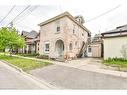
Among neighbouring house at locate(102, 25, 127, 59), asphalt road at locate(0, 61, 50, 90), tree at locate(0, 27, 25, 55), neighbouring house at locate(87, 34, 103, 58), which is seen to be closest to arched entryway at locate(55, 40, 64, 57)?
neighbouring house at locate(102, 25, 127, 59)

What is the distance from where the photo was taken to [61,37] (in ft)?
70.4

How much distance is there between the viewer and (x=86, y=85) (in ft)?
27.8

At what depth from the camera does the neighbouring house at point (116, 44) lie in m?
17.2

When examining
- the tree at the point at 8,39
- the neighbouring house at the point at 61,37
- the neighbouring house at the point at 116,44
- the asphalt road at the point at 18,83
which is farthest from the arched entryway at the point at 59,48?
the asphalt road at the point at 18,83

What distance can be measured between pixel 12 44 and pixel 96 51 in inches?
637

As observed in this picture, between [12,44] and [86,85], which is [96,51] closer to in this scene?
[12,44]

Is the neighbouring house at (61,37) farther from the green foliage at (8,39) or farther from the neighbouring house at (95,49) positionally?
the green foliage at (8,39)

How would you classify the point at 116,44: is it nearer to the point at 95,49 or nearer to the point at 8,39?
the point at 95,49

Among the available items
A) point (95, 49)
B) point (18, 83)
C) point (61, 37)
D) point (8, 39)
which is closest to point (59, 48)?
point (61, 37)

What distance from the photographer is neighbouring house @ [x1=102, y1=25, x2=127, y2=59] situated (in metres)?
17.2

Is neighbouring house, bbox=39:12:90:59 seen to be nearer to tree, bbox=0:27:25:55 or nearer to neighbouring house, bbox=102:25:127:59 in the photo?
neighbouring house, bbox=102:25:127:59

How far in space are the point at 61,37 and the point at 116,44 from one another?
24.1ft

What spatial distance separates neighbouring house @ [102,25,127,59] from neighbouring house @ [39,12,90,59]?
512 cm
